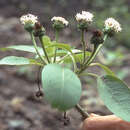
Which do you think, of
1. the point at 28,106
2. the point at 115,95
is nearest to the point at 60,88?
the point at 115,95

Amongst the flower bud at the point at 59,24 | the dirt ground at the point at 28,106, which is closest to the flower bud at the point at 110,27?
the flower bud at the point at 59,24

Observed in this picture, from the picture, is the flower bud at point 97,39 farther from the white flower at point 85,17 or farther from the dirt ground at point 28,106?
the dirt ground at point 28,106

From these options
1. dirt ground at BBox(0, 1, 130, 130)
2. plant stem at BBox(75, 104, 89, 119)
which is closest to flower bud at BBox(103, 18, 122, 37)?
plant stem at BBox(75, 104, 89, 119)

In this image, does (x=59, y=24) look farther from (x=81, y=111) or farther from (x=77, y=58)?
(x=81, y=111)

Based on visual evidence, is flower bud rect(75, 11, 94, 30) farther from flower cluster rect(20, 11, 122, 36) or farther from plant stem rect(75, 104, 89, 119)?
plant stem rect(75, 104, 89, 119)

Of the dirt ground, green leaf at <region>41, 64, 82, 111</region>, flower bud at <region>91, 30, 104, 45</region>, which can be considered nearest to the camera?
green leaf at <region>41, 64, 82, 111</region>

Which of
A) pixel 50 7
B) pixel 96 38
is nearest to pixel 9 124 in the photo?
pixel 96 38
